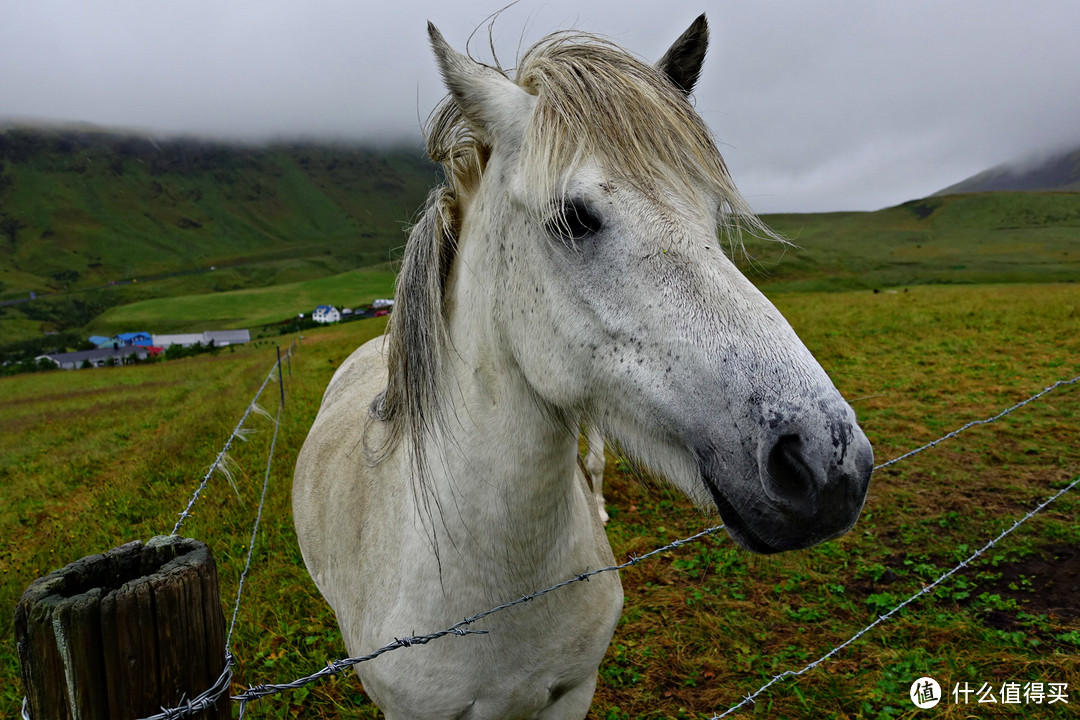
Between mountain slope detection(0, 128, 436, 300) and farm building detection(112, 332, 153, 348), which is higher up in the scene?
mountain slope detection(0, 128, 436, 300)

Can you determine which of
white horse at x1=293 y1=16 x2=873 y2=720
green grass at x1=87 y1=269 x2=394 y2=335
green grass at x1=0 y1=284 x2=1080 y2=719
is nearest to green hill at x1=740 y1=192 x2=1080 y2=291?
green grass at x1=0 y1=284 x2=1080 y2=719

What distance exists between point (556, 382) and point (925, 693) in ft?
11.5

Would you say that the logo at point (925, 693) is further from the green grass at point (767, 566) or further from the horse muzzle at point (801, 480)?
the horse muzzle at point (801, 480)

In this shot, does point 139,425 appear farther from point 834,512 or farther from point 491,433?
point 834,512

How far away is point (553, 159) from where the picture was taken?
1.53m

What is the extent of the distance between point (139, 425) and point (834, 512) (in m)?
15.5

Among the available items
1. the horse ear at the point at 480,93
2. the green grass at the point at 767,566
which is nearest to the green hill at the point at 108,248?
the green grass at the point at 767,566

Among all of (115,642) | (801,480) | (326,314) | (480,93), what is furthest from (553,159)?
(326,314)

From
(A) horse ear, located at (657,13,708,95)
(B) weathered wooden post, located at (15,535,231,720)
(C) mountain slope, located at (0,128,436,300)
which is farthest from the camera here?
(C) mountain slope, located at (0,128,436,300)

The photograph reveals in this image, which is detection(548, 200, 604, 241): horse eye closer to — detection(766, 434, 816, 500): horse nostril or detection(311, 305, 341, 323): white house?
detection(766, 434, 816, 500): horse nostril

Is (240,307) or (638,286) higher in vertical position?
(240,307)

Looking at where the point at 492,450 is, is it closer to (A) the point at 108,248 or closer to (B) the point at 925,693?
(B) the point at 925,693

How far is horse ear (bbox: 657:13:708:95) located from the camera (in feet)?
6.49

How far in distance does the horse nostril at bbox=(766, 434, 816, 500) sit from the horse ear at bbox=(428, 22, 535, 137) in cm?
116
